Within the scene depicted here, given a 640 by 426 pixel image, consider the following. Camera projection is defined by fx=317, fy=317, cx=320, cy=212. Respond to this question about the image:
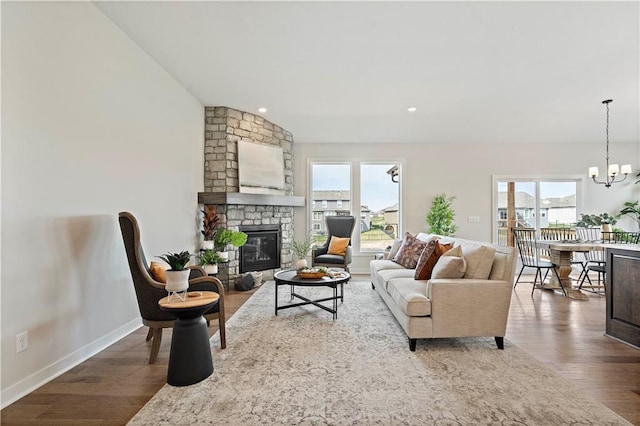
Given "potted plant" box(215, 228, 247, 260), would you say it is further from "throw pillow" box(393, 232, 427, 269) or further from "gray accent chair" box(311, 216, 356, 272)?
"throw pillow" box(393, 232, 427, 269)

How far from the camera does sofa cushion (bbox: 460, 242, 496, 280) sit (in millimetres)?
2883

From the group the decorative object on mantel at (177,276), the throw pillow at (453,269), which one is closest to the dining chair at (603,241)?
the throw pillow at (453,269)

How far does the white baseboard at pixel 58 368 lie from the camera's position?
1.96m

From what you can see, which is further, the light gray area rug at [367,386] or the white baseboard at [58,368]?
the white baseboard at [58,368]

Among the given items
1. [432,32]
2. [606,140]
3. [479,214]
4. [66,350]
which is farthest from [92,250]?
[606,140]

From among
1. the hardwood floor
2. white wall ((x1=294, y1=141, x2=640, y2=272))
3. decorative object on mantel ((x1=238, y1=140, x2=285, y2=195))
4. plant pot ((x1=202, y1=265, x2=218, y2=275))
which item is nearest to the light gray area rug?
the hardwood floor

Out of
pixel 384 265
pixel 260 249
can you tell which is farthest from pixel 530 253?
pixel 260 249

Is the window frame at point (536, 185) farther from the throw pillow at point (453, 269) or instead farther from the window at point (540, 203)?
the throw pillow at point (453, 269)

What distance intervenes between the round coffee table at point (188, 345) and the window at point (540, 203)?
20.4 ft

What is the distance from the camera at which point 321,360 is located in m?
2.52

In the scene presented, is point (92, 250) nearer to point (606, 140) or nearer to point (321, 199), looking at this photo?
point (321, 199)

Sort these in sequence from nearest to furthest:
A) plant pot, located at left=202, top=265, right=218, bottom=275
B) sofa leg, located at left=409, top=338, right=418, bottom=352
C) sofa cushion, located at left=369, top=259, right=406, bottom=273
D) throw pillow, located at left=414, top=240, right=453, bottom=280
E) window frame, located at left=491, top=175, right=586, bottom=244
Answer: sofa leg, located at left=409, top=338, right=418, bottom=352 → throw pillow, located at left=414, top=240, right=453, bottom=280 → sofa cushion, located at left=369, top=259, right=406, bottom=273 → plant pot, located at left=202, top=265, right=218, bottom=275 → window frame, located at left=491, top=175, right=586, bottom=244

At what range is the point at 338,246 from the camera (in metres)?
5.52

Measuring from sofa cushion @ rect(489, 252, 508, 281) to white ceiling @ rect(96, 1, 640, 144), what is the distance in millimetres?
2119
